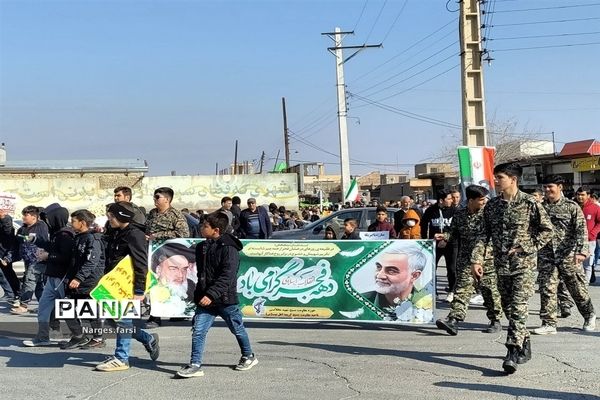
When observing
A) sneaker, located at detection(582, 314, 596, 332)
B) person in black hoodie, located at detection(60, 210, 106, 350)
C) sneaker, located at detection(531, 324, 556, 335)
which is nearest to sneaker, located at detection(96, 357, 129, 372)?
person in black hoodie, located at detection(60, 210, 106, 350)

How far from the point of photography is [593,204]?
12094 millimetres

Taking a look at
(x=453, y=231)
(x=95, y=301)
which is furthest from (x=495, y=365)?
(x=95, y=301)

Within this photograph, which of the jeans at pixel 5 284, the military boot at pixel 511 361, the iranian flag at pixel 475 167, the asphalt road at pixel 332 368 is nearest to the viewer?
the asphalt road at pixel 332 368

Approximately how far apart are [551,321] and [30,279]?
759 cm

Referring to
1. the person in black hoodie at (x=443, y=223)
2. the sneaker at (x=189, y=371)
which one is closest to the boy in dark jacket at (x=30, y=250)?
the sneaker at (x=189, y=371)

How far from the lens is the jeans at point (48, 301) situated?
737 cm

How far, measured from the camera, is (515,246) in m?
6.09

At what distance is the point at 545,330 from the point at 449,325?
116 centimetres

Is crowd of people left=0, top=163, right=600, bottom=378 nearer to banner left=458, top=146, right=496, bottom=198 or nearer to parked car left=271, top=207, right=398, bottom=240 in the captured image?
banner left=458, top=146, right=496, bottom=198

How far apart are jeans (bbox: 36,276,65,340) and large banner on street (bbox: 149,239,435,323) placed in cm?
128

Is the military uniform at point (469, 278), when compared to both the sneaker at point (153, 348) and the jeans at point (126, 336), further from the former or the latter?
the jeans at point (126, 336)

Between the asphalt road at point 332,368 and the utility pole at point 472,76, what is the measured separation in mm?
10243

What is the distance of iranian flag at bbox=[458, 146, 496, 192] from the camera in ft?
39.6

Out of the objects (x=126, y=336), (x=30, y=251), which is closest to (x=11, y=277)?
(x=30, y=251)
